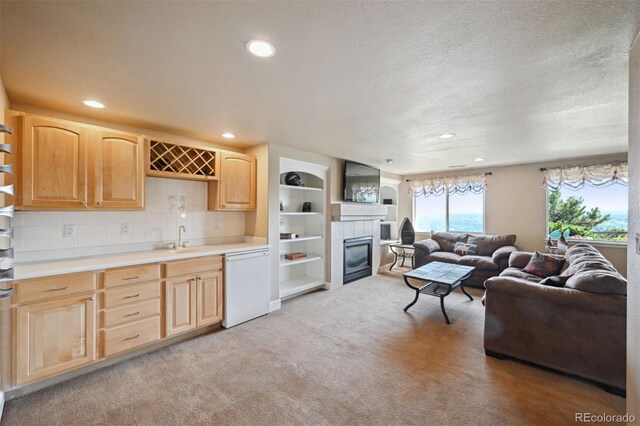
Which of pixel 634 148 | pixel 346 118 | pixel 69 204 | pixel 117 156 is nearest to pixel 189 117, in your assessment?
pixel 117 156

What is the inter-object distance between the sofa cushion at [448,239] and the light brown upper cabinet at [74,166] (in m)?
5.55

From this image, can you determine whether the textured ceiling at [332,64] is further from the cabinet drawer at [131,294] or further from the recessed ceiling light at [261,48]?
the cabinet drawer at [131,294]

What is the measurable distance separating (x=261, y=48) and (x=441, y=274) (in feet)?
11.3

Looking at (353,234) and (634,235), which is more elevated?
(634,235)

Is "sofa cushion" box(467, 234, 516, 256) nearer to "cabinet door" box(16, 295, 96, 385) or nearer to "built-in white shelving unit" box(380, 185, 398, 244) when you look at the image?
"built-in white shelving unit" box(380, 185, 398, 244)

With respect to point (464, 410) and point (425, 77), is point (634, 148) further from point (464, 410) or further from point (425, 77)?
point (464, 410)

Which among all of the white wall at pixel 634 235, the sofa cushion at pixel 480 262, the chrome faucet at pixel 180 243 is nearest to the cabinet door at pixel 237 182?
the chrome faucet at pixel 180 243

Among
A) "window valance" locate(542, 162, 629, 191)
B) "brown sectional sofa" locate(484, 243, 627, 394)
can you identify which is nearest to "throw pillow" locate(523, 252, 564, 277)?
"brown sectional sofa" locate(484, 243, 627, 394)

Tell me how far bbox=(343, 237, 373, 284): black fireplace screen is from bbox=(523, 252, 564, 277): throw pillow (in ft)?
8.66

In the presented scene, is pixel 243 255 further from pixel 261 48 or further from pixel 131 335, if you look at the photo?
pixel 261 48

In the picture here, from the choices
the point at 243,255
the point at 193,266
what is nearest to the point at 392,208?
the point at 243,255

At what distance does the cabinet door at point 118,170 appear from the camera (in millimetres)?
2467

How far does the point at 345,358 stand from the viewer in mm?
2477

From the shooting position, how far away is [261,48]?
1514 millimetres
